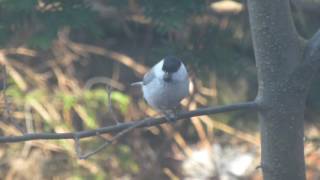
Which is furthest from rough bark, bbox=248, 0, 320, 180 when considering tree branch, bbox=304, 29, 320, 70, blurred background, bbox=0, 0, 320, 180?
blurred background, bbox=0, 0, 320, 180

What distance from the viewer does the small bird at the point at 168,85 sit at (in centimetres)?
272

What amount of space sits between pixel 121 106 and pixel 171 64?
131 centimetres

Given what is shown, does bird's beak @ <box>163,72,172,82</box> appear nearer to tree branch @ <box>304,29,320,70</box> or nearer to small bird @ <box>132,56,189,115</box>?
small bird @ <box>132,56,189,115</box>

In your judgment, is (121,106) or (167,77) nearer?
(167,77)

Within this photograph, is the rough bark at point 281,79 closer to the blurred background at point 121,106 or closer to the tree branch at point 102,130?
the tree branch at point 102,130

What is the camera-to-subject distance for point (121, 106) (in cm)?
398

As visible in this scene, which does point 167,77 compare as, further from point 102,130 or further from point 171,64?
point 102,130

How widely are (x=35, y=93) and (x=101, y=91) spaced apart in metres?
0.36

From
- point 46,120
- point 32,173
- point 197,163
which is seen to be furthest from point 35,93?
point 197,163

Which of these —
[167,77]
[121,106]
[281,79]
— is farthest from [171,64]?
[121,106]

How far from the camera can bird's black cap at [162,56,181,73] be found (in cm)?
269

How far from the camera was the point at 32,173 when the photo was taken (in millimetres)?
4184

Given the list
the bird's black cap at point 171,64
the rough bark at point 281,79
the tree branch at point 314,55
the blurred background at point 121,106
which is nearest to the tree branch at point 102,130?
the rough bark at point 281,79

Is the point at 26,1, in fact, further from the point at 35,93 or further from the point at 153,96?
the point at 35,93
